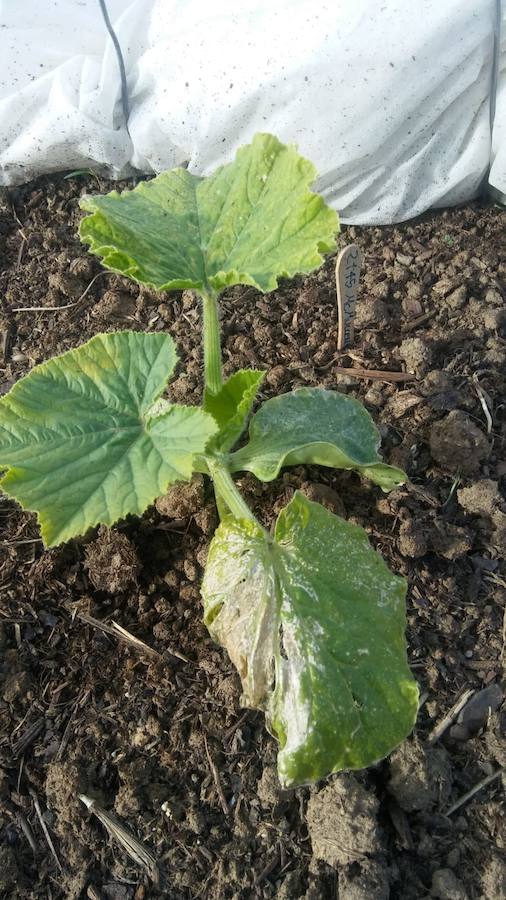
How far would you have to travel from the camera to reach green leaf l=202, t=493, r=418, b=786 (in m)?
1.69

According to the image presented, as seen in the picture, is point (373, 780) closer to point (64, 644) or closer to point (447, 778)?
point (447, 778)

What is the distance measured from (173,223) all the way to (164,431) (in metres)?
0.84

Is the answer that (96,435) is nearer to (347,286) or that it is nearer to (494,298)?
(347,286)

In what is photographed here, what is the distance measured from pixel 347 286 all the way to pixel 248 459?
78cm

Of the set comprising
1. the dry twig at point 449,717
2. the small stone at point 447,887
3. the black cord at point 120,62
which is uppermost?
the black cord at point 120,62

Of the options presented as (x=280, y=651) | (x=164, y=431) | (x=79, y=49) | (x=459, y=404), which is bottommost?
(x=459, y=404)

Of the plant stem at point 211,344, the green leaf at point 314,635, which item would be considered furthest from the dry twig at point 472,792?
the plant stem at point 211,344

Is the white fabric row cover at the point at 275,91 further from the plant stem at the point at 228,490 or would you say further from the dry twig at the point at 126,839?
the dry twig at the point at 126,839

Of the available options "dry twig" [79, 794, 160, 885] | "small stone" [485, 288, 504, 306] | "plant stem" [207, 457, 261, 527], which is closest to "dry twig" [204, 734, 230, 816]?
"dry twig" [79, 794, 160, 885]

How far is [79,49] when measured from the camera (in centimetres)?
344

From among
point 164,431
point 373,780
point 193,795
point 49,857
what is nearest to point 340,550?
point 164,431

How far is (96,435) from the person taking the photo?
1898 mm

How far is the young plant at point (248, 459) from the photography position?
1.71 metres

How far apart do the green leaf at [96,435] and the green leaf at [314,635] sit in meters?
0.34
